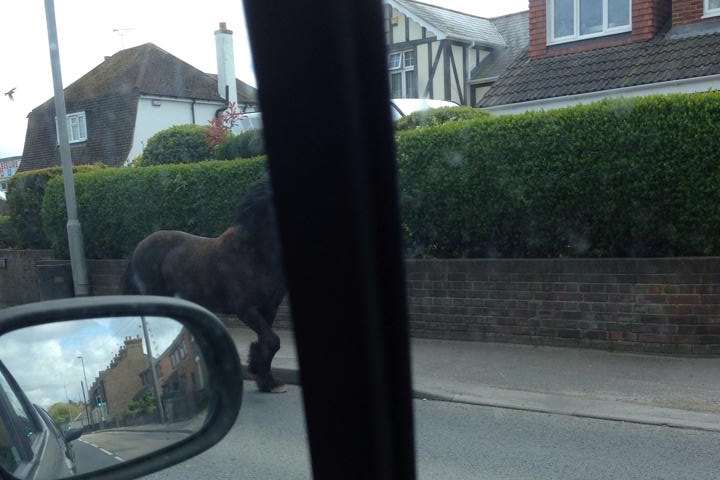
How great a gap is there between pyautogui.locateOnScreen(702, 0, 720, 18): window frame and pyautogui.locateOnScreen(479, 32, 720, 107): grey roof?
1.12ft

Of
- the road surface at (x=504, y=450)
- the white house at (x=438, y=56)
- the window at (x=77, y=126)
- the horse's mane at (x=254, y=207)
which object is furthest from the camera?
the window at (x=77, y=126)

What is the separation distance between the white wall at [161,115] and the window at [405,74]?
614 centimetres

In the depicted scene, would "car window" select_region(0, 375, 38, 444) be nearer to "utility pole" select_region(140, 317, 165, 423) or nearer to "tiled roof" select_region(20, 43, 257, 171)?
"utility pole" select_region(140, 317, 165, 423)

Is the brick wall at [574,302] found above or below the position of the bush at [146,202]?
below

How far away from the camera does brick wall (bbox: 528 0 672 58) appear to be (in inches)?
545

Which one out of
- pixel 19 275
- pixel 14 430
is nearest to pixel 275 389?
pixel 14 430

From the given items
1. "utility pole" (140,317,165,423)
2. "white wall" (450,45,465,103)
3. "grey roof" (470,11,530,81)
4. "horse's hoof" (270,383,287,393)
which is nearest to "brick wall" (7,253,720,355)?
"horse's hoof" (270,383,287,393)

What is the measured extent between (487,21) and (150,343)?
1013 inches

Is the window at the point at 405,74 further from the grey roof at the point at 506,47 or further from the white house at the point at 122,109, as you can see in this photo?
the white house at the point at 122,109

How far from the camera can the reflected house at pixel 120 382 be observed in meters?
2.18

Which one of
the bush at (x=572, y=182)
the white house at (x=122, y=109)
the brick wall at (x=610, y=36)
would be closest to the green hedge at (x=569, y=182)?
the bush at (x=572, y=182)

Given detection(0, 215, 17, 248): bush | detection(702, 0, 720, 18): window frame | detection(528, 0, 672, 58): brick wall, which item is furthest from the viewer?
detection(0, 215, 17, 248): bush

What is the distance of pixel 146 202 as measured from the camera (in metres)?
11.8

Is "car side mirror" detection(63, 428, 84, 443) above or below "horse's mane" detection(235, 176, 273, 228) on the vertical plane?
below
